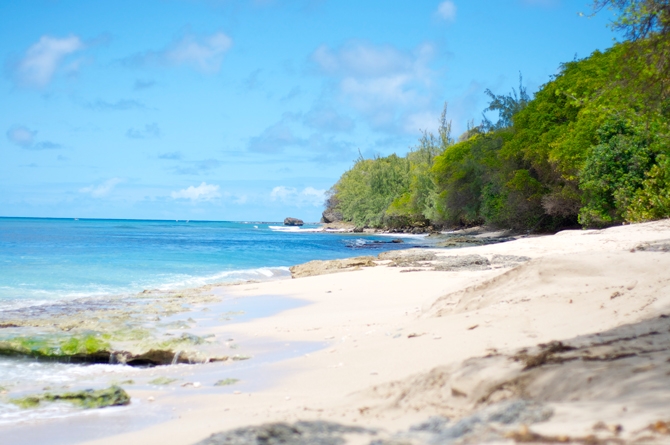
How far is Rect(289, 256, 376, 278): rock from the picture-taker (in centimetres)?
1859

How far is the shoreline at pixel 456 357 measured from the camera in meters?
3.67

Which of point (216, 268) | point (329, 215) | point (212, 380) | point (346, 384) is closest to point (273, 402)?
point (346, 384)

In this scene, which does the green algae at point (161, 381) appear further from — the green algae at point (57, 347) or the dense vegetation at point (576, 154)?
the dense vegetation at point (576, 154)

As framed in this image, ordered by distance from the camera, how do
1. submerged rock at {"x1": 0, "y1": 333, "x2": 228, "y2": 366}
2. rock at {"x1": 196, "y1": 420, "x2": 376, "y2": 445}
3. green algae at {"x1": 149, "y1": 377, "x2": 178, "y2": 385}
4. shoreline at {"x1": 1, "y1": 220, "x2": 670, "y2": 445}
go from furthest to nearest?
submerged rock at {"x1": 0, "y1": 333, "x2": 228, "y2": 366} → green algae at {"x1": 149, "y1": 377, "x2": 178, "y2": 385} → shoreline at {"x1": 1, "y1": 220, "x2": 670, "y2": 445} → rock at {"x1": 196, "y1": 420, "x2": 376, "y2": 445}

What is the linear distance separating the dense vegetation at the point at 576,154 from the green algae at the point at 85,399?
7.15m

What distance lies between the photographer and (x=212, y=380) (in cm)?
626

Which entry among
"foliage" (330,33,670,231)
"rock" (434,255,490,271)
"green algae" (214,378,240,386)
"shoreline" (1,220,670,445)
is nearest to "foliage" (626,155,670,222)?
"foliage" (330,33,670,231)

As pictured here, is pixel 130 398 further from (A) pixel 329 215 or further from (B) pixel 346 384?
(A) pixel 329 215

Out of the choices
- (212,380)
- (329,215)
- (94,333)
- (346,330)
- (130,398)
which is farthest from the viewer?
(329,215)

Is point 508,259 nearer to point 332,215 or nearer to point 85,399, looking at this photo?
point 85,399

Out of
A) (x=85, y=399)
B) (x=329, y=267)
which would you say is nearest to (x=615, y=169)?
(x=329, y=267)

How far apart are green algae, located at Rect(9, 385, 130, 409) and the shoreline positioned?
0.27 meters

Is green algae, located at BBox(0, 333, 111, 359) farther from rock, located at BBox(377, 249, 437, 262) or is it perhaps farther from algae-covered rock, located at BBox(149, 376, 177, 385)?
rock, located at BBox(377, 249, 437, 262)

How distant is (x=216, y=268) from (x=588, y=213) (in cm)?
1786
